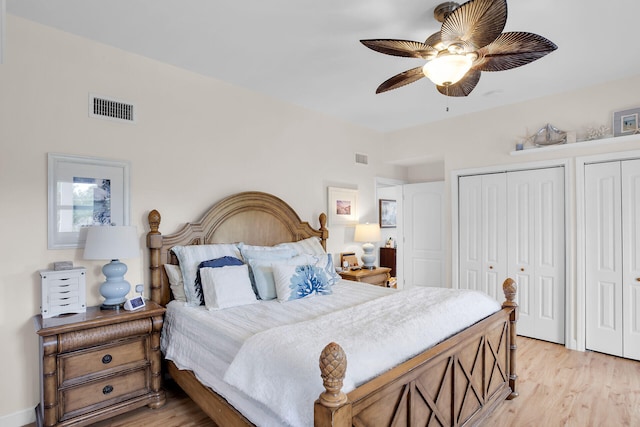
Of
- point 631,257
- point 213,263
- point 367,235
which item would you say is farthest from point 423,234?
point 213,263

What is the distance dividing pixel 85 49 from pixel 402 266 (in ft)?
15.6

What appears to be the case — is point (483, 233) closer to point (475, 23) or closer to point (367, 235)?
point (367, 235)

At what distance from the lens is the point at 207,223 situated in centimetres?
312

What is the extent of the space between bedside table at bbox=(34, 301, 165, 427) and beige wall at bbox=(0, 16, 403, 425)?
28cm

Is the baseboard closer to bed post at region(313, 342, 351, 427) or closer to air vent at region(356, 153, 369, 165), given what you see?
bed post at region(313, 342, 351, 427)

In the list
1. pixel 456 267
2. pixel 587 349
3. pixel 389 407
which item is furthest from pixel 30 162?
pixel 587 349

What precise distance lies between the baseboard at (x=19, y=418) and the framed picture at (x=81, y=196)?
1.13m

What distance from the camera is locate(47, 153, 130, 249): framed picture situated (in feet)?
7.98

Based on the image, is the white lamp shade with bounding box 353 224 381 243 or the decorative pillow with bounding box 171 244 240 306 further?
the white lamp shade with bounding box 353 224 381 243

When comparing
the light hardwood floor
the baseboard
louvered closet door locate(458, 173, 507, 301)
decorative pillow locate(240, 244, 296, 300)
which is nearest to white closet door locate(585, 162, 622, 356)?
the light hardwood floor

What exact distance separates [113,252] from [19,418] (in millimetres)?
1266

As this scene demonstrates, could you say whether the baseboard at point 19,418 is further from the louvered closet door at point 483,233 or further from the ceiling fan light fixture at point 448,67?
the louvered closet door at point 483,233

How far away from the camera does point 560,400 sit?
8.46ft

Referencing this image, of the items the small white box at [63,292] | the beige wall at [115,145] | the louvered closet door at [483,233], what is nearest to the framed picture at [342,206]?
→ the beige wall at [115,145]
